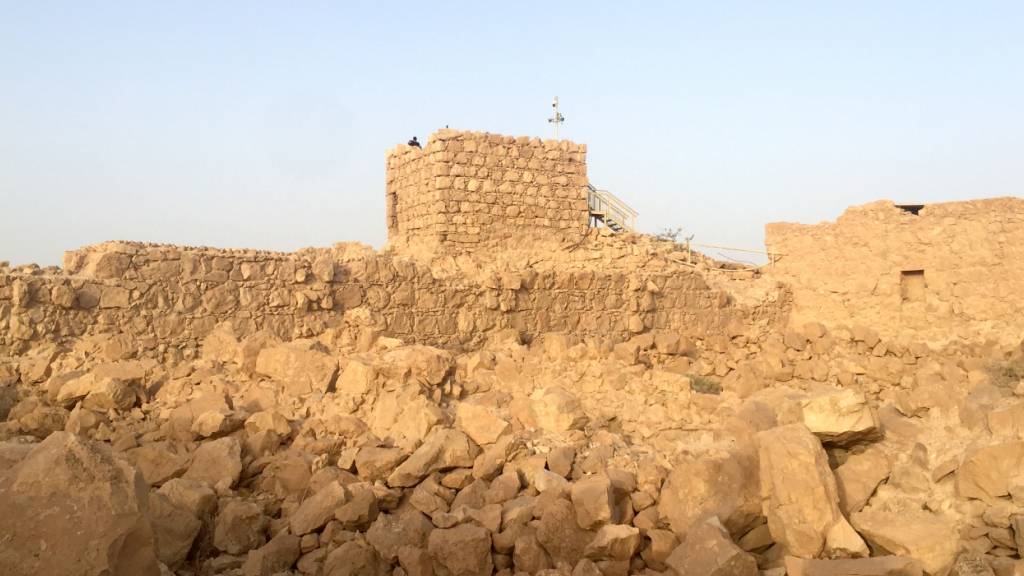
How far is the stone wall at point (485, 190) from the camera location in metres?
12.6

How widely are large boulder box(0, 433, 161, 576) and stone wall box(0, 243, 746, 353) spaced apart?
14.9 feet

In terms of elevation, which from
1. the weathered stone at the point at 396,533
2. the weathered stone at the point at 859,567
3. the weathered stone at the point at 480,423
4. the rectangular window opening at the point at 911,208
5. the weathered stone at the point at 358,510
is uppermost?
the rectangular window opening at the point at 911,208

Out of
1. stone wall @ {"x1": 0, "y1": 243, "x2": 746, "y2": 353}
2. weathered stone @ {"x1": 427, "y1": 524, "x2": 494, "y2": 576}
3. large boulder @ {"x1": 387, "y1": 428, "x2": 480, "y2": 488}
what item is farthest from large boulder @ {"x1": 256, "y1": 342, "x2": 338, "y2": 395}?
weathered stone @ {"x1": 427, "y1": 524, "x2": 494, "y2": 576}

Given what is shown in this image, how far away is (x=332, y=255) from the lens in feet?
37.7

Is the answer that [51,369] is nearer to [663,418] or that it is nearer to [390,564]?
[390,564]

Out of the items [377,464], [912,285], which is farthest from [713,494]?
[912,285]

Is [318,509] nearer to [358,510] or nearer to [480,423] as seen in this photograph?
[358,510]

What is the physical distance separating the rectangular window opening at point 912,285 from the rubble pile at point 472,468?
378 cm

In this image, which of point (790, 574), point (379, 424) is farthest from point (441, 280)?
point (790, 574)

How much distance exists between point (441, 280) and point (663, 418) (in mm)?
3805

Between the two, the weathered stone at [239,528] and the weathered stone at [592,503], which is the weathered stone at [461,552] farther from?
the weathered stone at [239,528]

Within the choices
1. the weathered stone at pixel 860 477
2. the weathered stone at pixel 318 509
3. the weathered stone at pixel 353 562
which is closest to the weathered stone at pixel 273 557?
the weathered stone at pixel 318 509

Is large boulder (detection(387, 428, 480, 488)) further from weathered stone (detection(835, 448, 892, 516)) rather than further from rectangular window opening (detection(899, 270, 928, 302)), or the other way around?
rectangular window opening (detection(899, 270, 928, 302))

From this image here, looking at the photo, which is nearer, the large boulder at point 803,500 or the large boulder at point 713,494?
the large boulder at point 803,500
